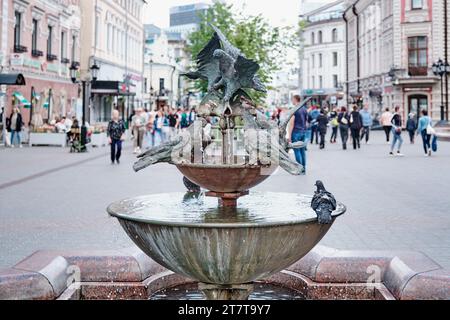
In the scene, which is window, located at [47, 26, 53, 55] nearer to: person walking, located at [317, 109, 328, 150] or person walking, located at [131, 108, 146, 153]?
person walking, located at [131, 108, 146, 153]

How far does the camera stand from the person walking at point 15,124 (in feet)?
86.1

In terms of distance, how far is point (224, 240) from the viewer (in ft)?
12.6

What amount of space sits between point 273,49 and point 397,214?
3748 cm

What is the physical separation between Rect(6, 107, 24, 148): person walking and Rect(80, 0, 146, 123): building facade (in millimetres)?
9620

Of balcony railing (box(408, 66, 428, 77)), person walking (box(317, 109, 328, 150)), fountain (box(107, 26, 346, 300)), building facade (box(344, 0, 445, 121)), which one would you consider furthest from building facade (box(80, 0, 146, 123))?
fountain (box(107, 26, 346, 300))

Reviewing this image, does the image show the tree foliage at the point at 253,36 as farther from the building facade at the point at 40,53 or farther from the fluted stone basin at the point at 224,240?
the fluted stone basin at the point at 224,240

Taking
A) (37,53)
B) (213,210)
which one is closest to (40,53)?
(37,53)

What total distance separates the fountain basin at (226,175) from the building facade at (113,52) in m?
33.1

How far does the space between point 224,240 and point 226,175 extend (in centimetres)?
70

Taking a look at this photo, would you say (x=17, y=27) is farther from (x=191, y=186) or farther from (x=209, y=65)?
(x=209, y=65)

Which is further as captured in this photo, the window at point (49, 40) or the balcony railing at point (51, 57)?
the window at point (49, 40)

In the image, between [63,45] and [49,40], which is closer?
[49,40]

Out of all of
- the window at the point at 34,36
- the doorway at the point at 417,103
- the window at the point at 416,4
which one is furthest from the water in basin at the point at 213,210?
the window at the point at 416,4
